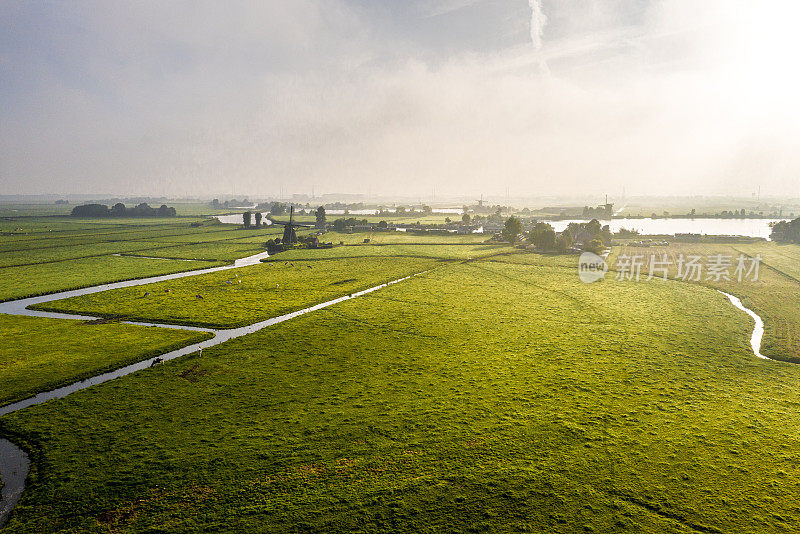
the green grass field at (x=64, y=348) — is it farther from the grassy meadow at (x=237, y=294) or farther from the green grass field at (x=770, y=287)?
the green grass field at (x=770, y=287)

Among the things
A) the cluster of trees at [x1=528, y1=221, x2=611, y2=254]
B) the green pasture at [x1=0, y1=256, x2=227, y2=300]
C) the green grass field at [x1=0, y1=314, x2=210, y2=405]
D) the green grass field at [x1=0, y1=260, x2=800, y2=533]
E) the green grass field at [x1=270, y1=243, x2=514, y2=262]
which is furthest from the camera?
the cluster of trees at [x1=528, y1=221, x2=611, y2=254]

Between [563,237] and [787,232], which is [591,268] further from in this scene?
[787,232]

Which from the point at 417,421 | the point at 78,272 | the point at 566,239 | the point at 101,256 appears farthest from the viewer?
the point at 566,239

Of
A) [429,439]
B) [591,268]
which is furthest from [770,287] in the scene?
[429,439]

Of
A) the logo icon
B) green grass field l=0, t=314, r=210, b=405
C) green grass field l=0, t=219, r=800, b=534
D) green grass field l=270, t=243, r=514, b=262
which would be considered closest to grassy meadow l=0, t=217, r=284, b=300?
green grass field l=270, t=243, r=514, b=262

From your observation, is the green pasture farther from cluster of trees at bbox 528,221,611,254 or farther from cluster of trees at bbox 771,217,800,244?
cluster of trees at bbox 771,217,800,244

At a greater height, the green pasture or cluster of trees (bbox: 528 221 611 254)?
cluster of trees (bbox: 528 221 611 254)
